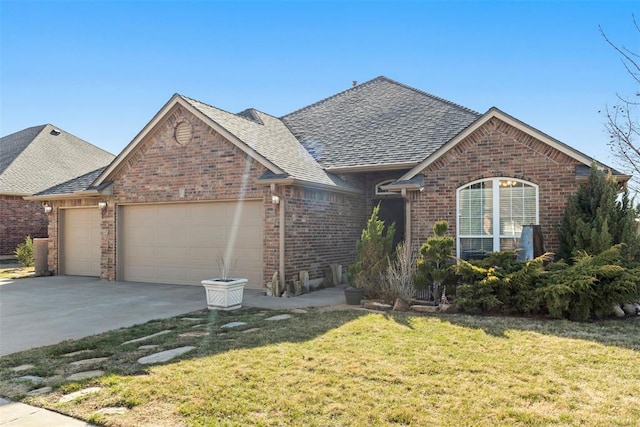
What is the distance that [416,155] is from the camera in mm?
12797

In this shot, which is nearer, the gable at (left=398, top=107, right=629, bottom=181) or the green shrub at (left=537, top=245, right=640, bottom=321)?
the green shrub at (left=537, top=245, right=640, bottom=321)

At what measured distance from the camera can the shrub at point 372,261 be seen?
32.0 feet

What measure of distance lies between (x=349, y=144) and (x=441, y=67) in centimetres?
376

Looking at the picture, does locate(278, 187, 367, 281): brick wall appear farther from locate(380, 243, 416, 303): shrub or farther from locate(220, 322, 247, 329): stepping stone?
locate(220, 322, 247, 329): stepping stone

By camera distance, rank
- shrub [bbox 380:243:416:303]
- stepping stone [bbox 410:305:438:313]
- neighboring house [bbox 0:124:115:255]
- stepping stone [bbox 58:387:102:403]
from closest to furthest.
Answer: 1. stepping stone [bbox 58:387:102:403]
2. stepping stone [bbox 410:305:438:313]
3. shrub [bbox 380:243:416:303]
4. neighboring house [bbox 0:124:115:255]

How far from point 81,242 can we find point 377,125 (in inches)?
445

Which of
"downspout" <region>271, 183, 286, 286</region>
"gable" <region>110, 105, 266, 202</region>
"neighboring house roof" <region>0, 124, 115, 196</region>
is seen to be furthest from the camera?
"neighboring house roof" <region>0, 124, 115, 196</region>

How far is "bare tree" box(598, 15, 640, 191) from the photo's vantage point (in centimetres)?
823

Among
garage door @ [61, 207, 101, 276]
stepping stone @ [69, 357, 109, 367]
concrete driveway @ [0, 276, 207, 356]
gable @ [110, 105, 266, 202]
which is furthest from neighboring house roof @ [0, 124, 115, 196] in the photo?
stepping stone @ [69, 357, 109, 367]

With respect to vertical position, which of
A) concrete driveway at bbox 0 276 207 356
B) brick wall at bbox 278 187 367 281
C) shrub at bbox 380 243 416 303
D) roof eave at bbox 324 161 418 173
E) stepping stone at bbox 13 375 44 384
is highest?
A: roof eave at bbox 324 161 418 173

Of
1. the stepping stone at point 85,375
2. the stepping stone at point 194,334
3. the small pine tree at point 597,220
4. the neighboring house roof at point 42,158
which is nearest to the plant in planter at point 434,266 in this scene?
the small pine tree at point 597,220

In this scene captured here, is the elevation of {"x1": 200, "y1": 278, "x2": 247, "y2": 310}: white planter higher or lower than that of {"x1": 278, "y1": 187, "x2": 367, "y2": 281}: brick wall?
lower

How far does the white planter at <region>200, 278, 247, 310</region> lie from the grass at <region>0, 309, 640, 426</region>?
1.66 metres

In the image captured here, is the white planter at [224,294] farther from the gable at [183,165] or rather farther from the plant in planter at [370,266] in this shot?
the gable at [183,165]
